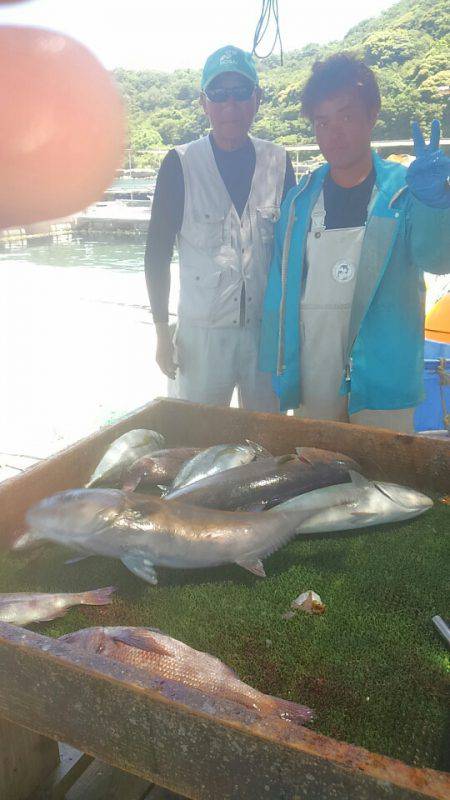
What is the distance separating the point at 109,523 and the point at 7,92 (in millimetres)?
1401

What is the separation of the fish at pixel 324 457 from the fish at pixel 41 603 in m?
1.05

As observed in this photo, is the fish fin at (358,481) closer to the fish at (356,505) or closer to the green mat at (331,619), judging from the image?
the fish at (356,505)

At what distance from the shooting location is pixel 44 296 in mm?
17922

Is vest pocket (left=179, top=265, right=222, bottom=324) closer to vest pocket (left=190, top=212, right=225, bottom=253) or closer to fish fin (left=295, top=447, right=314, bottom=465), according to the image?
vest pocket (left=190, top=212, right=225, bottom=253)

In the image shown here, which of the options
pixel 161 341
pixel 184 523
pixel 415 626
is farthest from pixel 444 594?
pixel 161 341

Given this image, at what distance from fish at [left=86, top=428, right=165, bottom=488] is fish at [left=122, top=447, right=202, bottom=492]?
0.05 metres

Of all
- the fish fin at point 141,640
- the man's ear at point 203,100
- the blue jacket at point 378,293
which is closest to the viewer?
the fish fin at point 141,640

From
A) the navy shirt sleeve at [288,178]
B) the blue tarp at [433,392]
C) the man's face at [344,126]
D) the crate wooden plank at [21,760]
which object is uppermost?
the man's face at [344,126]

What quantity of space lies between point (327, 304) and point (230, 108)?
1296 millimetres

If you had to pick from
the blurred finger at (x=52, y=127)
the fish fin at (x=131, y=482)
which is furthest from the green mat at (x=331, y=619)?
the blurred finger at (x=52, y=127)

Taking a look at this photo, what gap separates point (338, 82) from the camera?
2895 mm

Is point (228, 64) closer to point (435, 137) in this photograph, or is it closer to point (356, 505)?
point (435, 137)

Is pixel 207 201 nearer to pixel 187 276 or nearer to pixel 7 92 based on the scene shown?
pixel 187 276

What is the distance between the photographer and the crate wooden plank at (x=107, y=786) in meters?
2.21
